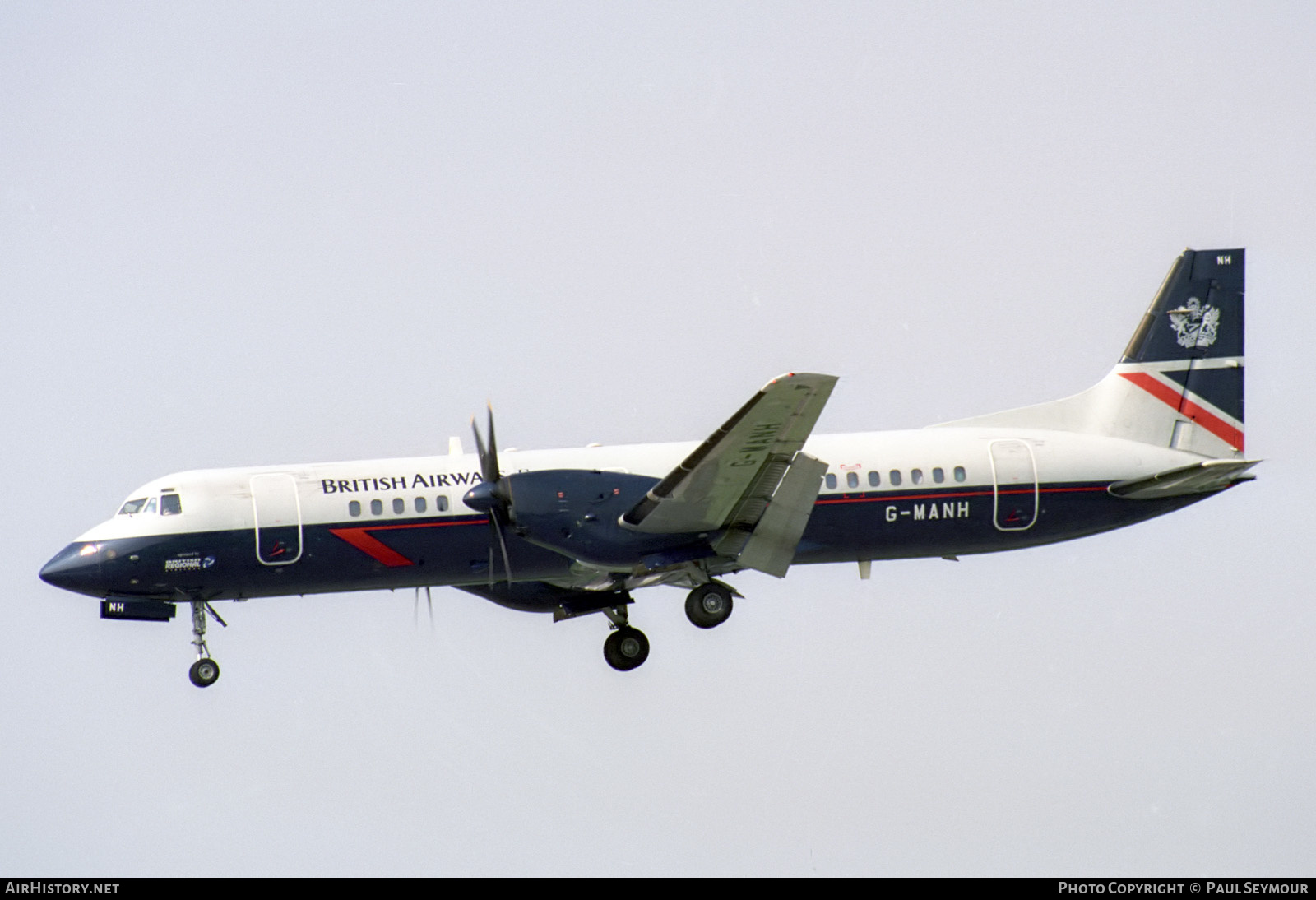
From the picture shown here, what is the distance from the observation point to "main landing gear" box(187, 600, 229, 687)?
25906 millimetres

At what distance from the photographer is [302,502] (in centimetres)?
2547

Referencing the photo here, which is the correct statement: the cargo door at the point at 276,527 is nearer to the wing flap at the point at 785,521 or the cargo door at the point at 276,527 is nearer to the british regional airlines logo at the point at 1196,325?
the wing flap at the point at 785,521

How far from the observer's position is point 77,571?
25250 mm

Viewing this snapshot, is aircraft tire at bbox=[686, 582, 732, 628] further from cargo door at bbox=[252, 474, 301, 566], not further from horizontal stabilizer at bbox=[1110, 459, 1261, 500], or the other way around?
horizontal stabilizer at bbox=[1110, 459, 1261, 500]

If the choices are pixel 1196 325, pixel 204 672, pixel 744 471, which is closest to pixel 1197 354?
pixel 1196 325

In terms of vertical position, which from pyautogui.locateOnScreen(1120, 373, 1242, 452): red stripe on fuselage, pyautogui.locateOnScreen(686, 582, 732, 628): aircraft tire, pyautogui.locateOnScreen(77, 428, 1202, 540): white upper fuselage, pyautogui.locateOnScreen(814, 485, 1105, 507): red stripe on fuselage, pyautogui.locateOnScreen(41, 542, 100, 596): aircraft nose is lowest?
pyautogui.locateOnScreen(686, 582, 732, 628): aircraft tire

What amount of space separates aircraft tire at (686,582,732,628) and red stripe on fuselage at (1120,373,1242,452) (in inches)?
360

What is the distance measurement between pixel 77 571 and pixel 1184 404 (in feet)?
62.7

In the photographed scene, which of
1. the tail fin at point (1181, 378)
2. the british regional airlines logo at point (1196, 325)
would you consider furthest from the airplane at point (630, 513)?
the british regional airlines logo at point (1196, 325)

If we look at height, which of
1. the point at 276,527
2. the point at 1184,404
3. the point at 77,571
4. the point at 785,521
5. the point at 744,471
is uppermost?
the point at 1184,404

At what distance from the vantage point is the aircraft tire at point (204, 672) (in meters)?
25.9

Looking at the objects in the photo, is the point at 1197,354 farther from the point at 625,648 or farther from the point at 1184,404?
the point at 625,648

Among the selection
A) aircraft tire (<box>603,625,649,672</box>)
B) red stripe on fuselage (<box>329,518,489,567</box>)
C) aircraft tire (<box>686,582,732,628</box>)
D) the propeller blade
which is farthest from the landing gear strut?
red stripe on fuselage (<box>329,518,489,567</box>)

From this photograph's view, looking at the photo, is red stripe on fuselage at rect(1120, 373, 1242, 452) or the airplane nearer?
the airplane
